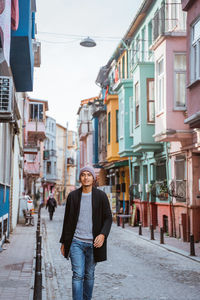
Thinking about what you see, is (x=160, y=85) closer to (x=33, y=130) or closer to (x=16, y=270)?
(x=16, y=270)

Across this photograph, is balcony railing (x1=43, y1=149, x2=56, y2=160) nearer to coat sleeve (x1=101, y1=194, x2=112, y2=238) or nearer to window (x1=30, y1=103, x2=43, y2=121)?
window (x1=30, y1=103, x2=43, y2=121)

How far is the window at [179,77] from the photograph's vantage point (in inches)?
701

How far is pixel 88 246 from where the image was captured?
600 centimetres

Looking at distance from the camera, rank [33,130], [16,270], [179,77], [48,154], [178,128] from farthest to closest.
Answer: [48,154]
[33,130]
[179,77]
[178,128]
[16,270]

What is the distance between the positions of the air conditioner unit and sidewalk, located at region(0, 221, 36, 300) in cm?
320

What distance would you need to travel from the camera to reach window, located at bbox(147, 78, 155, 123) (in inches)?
869

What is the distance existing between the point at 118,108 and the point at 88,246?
24.9 m

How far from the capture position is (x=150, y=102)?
73.4 ft

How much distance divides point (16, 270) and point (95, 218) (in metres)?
4.75

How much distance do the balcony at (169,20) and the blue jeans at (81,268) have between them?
13.7m

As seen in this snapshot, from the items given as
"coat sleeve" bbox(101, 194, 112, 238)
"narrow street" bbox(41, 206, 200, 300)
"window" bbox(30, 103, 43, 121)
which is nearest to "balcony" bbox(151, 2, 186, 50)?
"narrow street" bbox(41, 206, 200, 300)

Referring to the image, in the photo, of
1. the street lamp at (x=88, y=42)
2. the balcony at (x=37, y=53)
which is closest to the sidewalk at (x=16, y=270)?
the balcony at (x=37, y=53)

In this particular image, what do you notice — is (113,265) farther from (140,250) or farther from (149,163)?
(149,163)

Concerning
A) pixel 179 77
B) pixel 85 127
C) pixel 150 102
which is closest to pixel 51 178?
pixel 85 127
